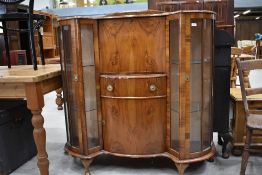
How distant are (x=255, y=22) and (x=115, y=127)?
53.8 ft

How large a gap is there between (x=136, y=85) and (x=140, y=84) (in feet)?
0.10

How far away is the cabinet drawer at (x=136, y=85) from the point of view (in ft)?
6.73

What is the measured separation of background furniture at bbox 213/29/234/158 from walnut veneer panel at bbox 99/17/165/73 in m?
0.49

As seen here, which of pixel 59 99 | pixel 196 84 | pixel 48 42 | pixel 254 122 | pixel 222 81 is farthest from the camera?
pixel 48 42

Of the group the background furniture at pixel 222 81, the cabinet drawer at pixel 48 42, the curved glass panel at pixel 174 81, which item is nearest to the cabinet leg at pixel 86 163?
the curved glass panel at pixel 174 81

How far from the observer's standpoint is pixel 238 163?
7.65ft

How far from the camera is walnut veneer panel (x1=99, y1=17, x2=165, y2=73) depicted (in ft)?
6.66

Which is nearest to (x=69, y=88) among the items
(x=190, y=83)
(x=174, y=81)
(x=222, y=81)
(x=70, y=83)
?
(x=70, y=83)

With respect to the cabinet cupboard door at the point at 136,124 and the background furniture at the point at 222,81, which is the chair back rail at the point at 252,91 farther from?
A: the cabinet cupboard door at the point at 136,124

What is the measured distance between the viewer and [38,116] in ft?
6.66

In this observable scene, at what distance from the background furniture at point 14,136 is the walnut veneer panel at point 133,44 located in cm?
96

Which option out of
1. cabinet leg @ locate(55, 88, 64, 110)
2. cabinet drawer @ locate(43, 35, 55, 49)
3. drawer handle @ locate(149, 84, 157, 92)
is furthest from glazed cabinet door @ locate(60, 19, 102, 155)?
cabinet drawer @ locate(43, 35, 55, 49)

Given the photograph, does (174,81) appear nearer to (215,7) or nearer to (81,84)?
(81,84)

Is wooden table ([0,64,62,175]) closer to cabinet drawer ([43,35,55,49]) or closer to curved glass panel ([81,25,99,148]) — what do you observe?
curved glass panel ([81,25,99,148])
